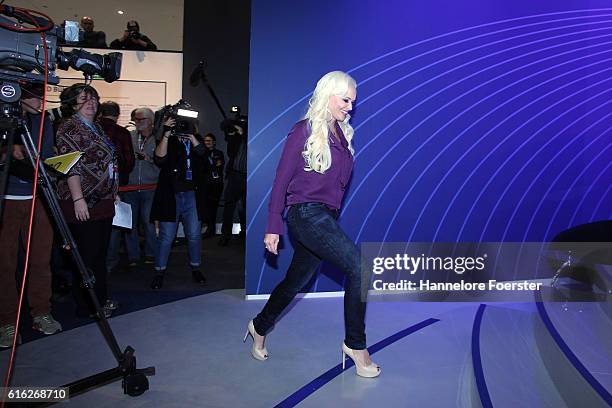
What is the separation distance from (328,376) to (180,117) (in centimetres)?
252

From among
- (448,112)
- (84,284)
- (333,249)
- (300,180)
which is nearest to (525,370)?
(333,249)

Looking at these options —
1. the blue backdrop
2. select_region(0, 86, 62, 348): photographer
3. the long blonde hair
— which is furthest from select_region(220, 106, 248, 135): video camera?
the long blonde hair

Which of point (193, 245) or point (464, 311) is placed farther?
point (193, 245)

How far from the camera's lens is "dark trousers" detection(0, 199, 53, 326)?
120 inches

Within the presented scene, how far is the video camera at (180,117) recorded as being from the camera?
4.30m

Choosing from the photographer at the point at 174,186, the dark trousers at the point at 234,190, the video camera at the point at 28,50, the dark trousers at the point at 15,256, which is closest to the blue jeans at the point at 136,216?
the photographer at the point at 174,186

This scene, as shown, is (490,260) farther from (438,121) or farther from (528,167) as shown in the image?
(438,121)

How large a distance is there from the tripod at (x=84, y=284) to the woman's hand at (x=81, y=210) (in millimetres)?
964

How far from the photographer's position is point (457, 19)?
444cm

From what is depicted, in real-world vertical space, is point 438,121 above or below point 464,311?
above

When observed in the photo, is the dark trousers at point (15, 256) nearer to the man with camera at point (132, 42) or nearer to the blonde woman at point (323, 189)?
the blonde woman at point (323, 189)

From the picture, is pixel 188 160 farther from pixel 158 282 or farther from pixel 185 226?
pixel 158 282

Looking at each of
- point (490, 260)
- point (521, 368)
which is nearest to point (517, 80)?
point (490, 260)

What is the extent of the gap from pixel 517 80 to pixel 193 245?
10.1 feet
